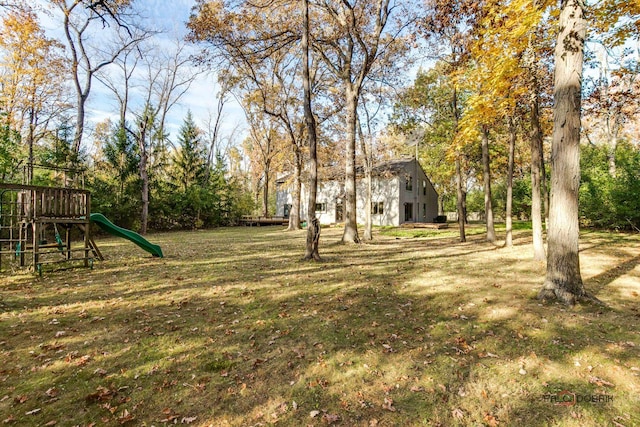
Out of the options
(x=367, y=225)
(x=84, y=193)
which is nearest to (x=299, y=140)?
(x=367, y=225)

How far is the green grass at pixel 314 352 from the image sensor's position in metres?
2.79

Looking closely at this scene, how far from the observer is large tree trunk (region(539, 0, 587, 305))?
5.08 m

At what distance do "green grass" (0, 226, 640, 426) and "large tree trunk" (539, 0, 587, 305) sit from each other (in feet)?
1.95

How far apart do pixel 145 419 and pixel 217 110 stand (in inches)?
1296

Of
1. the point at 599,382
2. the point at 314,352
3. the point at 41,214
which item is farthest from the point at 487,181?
the point at 41,214

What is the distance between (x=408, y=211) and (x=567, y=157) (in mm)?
24587

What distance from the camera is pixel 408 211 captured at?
2933 centimetres

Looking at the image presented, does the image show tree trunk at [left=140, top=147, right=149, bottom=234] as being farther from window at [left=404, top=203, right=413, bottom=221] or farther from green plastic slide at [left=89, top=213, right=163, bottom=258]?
window at [left=404, top=203, right=413, bottom=221]

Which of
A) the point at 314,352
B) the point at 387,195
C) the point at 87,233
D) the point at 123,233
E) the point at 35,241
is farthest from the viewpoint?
the point at 387,195

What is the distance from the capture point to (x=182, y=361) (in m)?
3.60

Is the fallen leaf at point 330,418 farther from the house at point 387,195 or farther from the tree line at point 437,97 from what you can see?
the house at point 387,195

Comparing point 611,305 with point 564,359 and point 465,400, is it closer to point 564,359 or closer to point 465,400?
point 564,359

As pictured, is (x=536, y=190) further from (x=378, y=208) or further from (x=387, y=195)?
(x=378, y=208)

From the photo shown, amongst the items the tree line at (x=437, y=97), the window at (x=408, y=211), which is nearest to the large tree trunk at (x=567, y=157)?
the tree line at (x=437, y=97)
